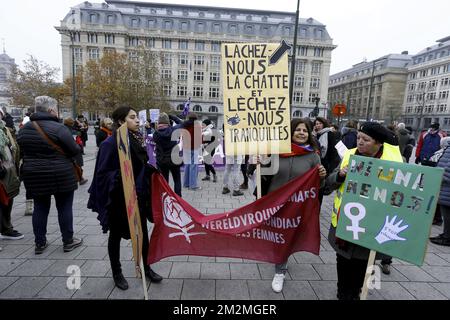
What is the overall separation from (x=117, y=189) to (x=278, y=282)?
2021mm

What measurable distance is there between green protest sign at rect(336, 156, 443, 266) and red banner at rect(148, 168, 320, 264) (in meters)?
0.61

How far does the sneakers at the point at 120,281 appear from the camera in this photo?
115 inches

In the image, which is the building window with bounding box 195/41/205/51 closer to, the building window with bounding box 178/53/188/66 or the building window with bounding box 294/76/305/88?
the building window with bounding box 178/53/188/66

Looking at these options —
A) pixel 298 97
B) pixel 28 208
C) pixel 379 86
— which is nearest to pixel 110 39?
pixel 298 97

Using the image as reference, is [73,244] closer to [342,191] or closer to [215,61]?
[342,191]

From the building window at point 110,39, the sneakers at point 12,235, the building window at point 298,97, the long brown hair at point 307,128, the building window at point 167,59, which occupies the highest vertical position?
the building window at point 110,39

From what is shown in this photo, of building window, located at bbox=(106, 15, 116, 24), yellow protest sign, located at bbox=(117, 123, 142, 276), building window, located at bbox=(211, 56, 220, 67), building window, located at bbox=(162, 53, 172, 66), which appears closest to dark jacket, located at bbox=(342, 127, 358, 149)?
yellow protest sign, located at bbox=(117, 123, 142, 276)

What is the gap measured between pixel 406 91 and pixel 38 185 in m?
88.0

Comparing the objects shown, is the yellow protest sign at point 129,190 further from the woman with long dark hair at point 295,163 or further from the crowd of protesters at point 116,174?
the woman with long dark hair at point 295,163

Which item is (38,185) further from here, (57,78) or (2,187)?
(57,78)

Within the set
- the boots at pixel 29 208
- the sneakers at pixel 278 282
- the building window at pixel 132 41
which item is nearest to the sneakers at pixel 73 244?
the boots at pixel 29 208

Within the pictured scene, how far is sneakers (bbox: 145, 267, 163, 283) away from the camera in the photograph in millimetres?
3078

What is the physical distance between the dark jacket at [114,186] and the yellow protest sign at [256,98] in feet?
3.23

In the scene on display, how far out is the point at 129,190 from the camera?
102 inches
